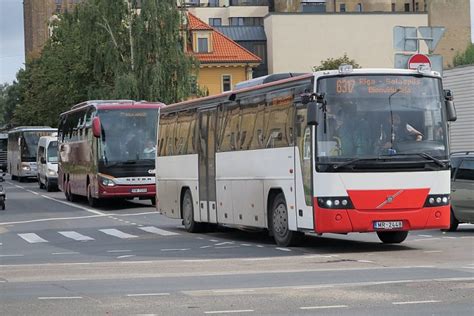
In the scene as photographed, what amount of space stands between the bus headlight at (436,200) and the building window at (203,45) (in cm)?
8369

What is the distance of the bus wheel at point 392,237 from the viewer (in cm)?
2111

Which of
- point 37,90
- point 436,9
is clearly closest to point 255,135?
point 37,90

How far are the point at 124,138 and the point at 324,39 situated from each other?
2951 inches

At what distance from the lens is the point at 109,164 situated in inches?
1448

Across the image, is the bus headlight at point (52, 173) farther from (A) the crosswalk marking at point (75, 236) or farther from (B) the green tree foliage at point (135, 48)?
(A) the crosswalk marking at point (75, 236)

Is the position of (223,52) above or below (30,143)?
above

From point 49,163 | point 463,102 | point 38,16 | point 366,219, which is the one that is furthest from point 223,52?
point 366,219

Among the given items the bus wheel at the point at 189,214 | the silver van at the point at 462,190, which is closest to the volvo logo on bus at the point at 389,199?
the silver van at the point at 462,190

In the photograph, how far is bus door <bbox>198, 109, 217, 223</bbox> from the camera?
2428 centimetres

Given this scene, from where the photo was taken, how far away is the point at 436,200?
1947 centimetres

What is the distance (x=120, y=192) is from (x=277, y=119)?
16605mm

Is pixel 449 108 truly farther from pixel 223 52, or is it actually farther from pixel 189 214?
pixel 223 52

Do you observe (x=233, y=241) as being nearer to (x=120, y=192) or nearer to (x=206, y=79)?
(x=120, y=192)

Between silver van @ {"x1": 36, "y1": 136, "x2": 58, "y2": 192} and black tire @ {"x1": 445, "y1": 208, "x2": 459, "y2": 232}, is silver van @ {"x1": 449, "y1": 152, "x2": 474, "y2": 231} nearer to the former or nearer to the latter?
black tire @ {"x1": 445, "y1": 208, "x2": 459, "y2": 232}
